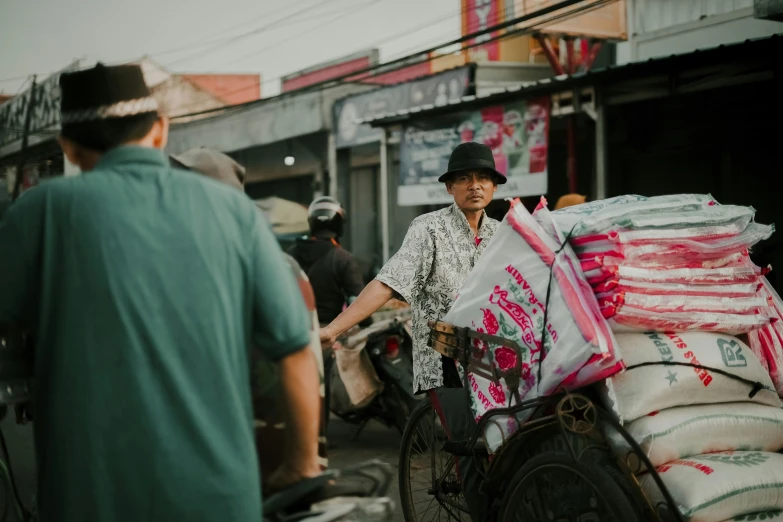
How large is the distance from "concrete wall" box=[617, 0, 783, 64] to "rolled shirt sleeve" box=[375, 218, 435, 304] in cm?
989

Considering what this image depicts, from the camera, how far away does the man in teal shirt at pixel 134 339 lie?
5.83 feet

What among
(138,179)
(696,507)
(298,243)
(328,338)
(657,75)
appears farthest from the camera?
(657,75)

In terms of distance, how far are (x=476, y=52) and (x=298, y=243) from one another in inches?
545

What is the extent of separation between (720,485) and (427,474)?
1.87m

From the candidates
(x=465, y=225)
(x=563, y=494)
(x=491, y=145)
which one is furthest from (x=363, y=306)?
(x=491, y=145)

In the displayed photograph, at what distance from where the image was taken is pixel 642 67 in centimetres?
979

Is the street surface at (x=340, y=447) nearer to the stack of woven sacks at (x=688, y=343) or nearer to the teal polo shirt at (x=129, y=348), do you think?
the stack of woven sacks at (x=688, y=343)

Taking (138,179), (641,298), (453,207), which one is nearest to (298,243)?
(453,207)

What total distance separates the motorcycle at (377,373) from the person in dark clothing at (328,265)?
53 cm

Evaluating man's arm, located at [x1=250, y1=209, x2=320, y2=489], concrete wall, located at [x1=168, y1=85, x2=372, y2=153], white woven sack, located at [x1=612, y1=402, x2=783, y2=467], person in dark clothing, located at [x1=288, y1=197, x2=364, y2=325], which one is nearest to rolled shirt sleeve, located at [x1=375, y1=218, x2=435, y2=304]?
white woven sack, located at [x1=612, y1=402, x2=783, y2=467]

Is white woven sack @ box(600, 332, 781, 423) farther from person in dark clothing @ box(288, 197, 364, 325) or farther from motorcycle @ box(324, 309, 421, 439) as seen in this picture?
person in dark clothing @ box(288, 197, 364, 325)

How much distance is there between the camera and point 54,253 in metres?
1.81

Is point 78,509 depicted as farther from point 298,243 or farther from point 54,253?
point 298,243

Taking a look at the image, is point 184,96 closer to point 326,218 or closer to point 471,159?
point 326,218
